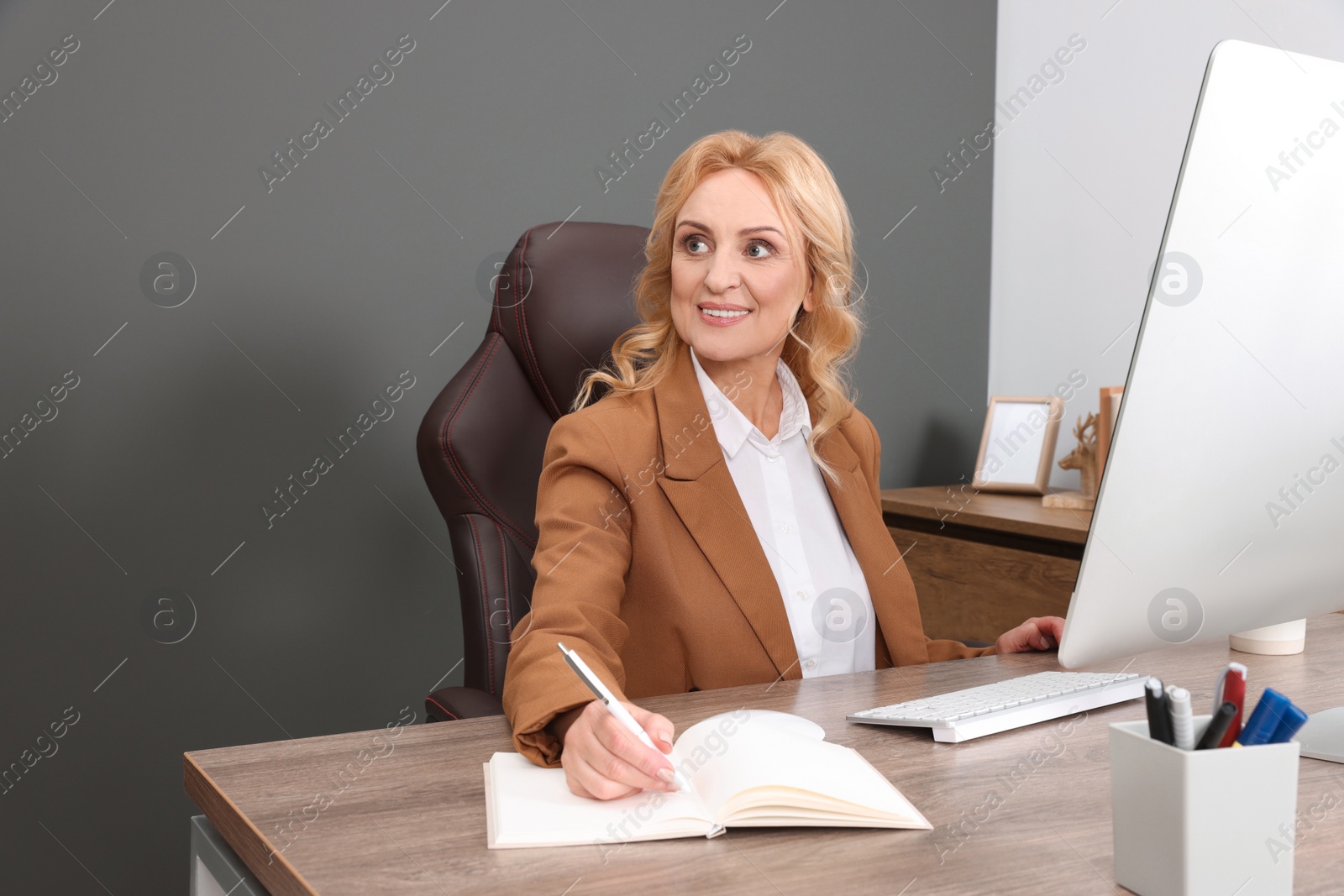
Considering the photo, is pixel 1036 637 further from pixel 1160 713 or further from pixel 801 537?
pixel 1160 713

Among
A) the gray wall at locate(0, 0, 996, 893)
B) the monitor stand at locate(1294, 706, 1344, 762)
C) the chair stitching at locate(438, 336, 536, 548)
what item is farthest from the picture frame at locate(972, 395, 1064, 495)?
the monitor stand at locate(1294, 706, 1344, 762)

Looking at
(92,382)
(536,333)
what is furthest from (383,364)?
(536,333)

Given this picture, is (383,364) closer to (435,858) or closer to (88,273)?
(88,273)

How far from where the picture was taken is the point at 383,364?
2.18 metres

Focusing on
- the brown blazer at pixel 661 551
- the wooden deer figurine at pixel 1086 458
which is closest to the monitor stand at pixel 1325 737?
the brown blazer at pixel 661 551

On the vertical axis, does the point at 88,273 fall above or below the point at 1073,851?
above

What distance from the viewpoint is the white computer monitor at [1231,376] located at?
0.67 m

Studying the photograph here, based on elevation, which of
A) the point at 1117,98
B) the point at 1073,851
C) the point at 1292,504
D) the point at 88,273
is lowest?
the point at 1073,851

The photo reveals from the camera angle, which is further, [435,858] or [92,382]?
[92,382]

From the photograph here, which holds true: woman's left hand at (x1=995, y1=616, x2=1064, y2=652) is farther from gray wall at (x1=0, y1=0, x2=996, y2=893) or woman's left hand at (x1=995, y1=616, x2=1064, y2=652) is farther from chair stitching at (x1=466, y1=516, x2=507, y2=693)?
gray wall at (x1=0, y1=0, x2=996, y2=893)

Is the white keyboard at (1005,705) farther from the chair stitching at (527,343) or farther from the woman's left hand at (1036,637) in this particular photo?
the chair stitching at (527,343)

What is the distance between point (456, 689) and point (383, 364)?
103cm

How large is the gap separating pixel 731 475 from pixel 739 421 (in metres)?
0.12

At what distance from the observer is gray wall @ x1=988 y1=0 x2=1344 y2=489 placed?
2432 millimetres
